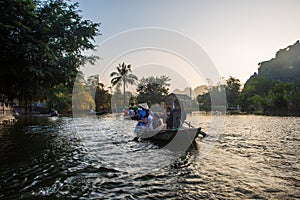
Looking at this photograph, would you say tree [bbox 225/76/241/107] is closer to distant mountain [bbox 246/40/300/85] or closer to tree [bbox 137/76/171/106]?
distant mountain [bbox 246/40/300/85]

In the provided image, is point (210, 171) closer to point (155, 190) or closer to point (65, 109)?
point (155, 190)

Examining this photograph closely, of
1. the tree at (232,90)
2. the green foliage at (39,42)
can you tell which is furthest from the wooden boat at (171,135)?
the tree at (232,90)

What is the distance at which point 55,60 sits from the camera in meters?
16.4

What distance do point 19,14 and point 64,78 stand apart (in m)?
5.81

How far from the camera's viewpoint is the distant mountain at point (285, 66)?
89625 millimetres

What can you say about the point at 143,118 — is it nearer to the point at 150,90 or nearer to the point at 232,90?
the point at 150,90

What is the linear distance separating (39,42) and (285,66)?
99980 mm

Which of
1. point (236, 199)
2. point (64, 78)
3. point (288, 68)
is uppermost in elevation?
point (288, 68)

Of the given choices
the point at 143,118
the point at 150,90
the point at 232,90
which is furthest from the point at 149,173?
the point at 232,90

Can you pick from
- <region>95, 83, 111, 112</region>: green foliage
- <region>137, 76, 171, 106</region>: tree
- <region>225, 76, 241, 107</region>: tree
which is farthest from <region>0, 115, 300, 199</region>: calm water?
<region>225, 76, 241, 107</region>: tree

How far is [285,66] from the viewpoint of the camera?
93875 millimetres

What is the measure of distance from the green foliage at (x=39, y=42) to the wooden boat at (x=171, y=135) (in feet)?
24.9

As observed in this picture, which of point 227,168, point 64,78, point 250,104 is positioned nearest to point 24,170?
point 227,168

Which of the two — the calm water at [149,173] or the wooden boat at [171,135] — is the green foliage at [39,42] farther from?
the wooden boat at [171,135]
